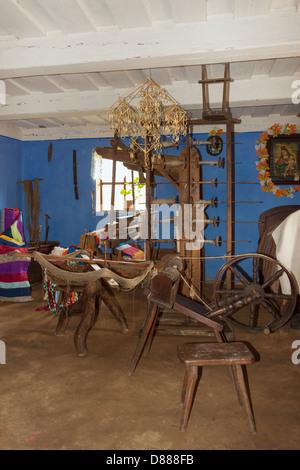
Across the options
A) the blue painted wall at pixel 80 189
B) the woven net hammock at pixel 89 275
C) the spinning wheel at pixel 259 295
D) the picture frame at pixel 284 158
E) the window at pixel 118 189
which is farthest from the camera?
the window at pixel 118 189

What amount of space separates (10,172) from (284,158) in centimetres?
567

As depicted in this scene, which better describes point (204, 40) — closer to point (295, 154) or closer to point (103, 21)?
point (103, 21)

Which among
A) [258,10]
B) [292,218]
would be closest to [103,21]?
[258,10]

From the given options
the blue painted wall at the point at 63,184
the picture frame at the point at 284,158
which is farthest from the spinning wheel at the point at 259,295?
the blue painted wall at the point at 63,184

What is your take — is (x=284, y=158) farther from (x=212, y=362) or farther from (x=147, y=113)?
(x=212, y=362)

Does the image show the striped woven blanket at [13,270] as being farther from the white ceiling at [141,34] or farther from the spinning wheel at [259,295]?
the spinning wheel at [259,295]

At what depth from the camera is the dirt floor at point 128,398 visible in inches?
97.4

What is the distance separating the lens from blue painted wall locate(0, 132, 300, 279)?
746 centimetres

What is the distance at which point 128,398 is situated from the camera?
3020 mm

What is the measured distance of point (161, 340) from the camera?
14.3 ft

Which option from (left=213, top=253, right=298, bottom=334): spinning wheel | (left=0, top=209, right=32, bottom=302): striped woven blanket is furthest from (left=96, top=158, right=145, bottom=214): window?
(left=213, top=253, right=298, bottom=334): spinning wheel

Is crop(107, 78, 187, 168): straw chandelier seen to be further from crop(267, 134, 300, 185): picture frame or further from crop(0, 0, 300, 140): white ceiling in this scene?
crop(267, 134, 300, 185): picture frame

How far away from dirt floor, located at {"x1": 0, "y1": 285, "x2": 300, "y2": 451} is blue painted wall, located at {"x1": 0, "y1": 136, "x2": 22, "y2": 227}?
12.6ft

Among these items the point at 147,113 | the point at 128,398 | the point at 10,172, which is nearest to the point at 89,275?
the point at 128,398
